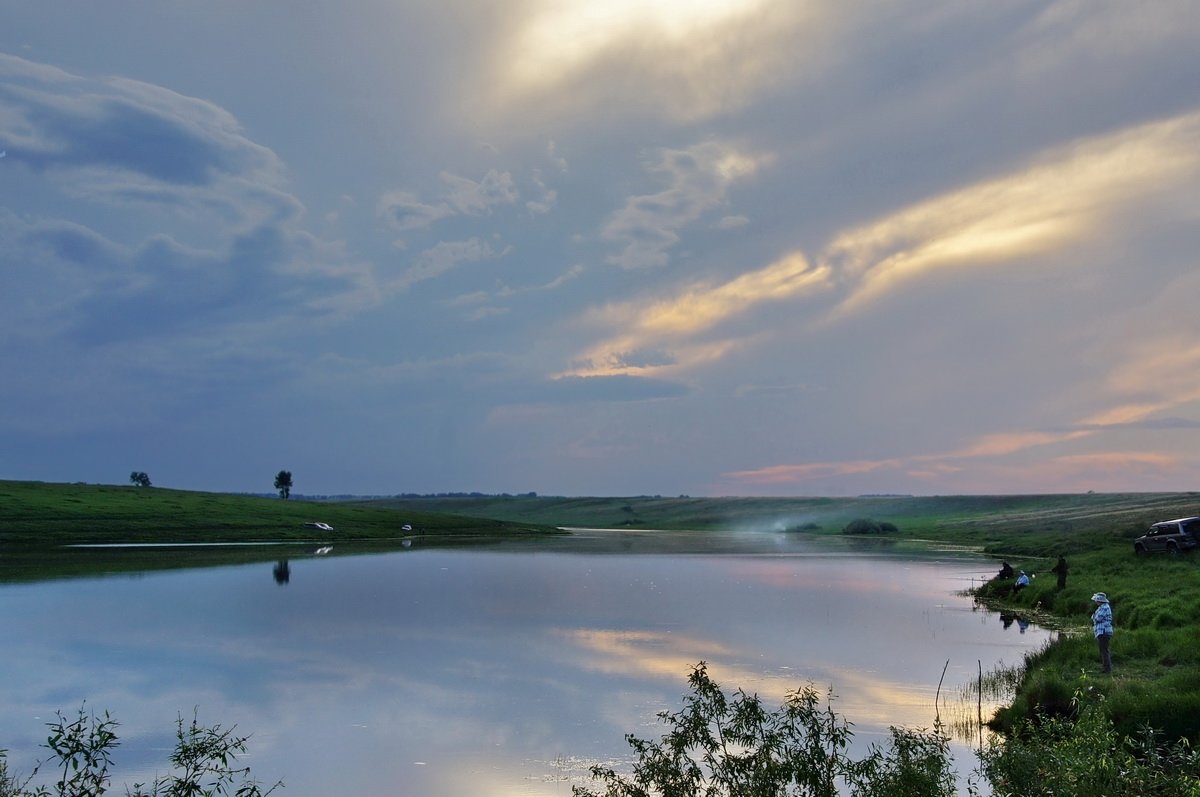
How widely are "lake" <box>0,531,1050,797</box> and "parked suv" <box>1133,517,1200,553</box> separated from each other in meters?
10.5

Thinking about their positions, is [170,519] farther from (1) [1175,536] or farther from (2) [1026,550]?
(1) [1175,536]

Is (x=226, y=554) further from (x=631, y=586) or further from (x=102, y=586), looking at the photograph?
(x=631, y=586)

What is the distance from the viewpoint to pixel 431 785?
1775 cm

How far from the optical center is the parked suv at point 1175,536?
45625 millimetres

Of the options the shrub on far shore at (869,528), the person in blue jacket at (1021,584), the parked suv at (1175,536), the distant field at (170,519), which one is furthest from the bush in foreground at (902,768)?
the shrub on far shore at (869,528)

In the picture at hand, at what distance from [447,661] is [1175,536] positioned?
39.0 m

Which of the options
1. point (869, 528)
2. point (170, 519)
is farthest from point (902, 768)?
point (869, 528)

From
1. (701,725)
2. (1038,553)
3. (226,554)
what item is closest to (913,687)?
(701,725)

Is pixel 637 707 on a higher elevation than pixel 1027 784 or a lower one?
lower

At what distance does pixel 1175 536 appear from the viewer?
46281 millimetres

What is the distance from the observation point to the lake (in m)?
19.8

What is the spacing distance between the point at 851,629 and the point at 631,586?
19795 mm

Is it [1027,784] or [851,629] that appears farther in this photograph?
[851,629]

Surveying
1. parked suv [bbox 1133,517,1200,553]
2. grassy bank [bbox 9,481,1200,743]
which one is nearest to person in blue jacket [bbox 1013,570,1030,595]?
grassy bank [bbox 9,481,1200,743]
